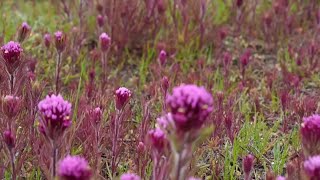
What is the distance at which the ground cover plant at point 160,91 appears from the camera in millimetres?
2201

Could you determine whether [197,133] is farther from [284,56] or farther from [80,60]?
[284,56]

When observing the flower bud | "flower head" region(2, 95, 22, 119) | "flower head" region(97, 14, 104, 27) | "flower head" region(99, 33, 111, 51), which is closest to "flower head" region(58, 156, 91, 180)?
"flower head" region(2, 95, 22, 119)

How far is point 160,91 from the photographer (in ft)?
12.6

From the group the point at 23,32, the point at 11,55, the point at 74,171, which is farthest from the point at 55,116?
the point at 23,32

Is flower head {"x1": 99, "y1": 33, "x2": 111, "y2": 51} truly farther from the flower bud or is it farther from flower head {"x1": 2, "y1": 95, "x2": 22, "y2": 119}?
flower head {"x1": 2, "y1": 95, "x2": 22, "y2": 119}

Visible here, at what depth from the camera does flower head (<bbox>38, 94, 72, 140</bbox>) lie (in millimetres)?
2139

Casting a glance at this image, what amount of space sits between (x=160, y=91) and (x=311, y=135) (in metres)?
1.75

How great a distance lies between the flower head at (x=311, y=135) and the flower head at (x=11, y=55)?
1471 millimetres

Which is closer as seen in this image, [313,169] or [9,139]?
[313,169]

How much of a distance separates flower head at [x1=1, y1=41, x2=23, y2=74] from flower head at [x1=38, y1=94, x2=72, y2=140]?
83 cm

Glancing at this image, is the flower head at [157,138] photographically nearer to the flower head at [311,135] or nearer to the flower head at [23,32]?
the flower head at [311,135]

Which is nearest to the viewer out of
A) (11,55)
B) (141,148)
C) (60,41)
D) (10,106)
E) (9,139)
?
(9,139)

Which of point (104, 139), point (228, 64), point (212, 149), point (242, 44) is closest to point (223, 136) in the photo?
point (212, 149)

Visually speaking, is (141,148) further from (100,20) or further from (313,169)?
(100,20)
